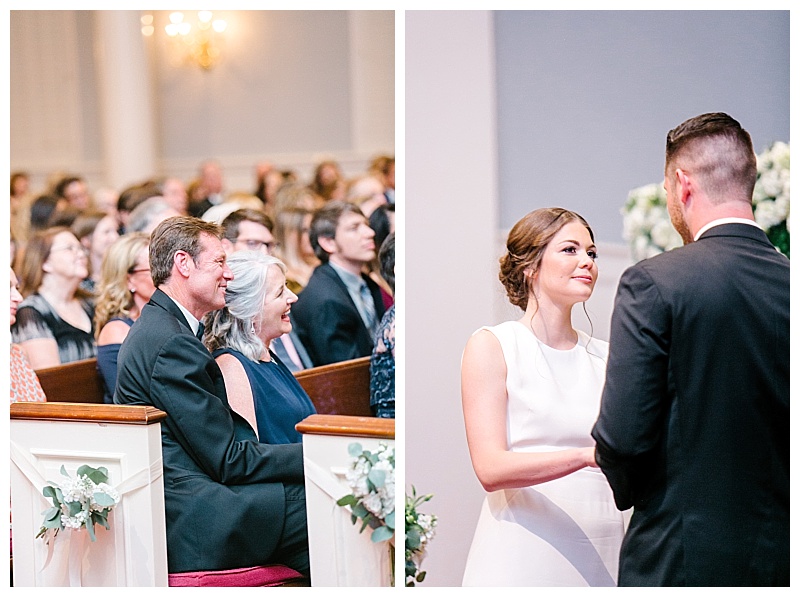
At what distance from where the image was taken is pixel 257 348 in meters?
2.81

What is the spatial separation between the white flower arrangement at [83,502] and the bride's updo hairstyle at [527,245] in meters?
1.29

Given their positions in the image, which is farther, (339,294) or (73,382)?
(73,382)

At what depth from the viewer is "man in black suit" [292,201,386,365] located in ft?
10.3

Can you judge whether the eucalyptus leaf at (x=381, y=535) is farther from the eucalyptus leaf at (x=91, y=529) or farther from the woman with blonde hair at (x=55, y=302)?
the woman with blonde hair at (x=55, y=302)

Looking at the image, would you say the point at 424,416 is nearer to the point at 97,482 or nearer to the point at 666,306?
the point at 666,306

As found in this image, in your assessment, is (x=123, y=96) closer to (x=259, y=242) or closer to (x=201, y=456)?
(x=259, y=242)

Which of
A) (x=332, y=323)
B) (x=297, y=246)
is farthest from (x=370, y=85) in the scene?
(x=332, y=323)

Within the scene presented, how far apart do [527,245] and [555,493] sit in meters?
0.69

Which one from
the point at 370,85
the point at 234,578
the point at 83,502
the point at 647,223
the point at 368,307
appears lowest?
the point at 234,578

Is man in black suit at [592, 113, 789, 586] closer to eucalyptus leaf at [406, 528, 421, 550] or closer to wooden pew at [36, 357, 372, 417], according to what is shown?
eucalyptus leaf at [406, 528, 421, 550]

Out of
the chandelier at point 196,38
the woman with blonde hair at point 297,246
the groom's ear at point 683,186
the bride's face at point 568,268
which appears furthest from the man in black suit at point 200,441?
the chandelier at point 196,38

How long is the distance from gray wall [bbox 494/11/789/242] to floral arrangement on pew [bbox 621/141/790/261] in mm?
42

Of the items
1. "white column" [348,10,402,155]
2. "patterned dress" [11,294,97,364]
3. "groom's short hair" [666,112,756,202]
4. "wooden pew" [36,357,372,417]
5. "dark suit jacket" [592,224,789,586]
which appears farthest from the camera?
"white column" [348,10,402,155]

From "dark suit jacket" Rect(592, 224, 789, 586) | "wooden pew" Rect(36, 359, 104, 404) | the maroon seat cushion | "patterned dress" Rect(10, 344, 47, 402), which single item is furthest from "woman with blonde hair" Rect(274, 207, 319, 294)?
"dark suit jacket" Rect(592, 224, 789, 586)
